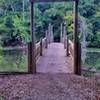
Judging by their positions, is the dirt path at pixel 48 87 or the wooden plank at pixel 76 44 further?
the wooden plank at pixel 76 44

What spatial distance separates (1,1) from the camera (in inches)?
810

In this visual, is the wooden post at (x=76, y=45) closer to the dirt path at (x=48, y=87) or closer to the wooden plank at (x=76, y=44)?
the wooden plank at (x=76, y=44)

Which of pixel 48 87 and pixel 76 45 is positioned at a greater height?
pixel 76 45

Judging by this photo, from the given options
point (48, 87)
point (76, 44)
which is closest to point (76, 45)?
point (76, 44)

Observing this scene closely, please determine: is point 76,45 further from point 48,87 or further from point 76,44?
point 48,87

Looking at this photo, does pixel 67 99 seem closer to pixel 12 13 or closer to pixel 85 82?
pixel 85 82

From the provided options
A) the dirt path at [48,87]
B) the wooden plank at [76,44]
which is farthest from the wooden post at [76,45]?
the dirt path at [48,87]

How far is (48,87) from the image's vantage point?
21.5ft

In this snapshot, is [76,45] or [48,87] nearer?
[48,87]

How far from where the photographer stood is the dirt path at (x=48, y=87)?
5641mm

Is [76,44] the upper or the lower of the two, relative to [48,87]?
upper

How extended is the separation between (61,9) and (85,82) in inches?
766

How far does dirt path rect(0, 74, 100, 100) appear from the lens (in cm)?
564

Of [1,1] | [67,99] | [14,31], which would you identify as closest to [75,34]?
[67,99]
